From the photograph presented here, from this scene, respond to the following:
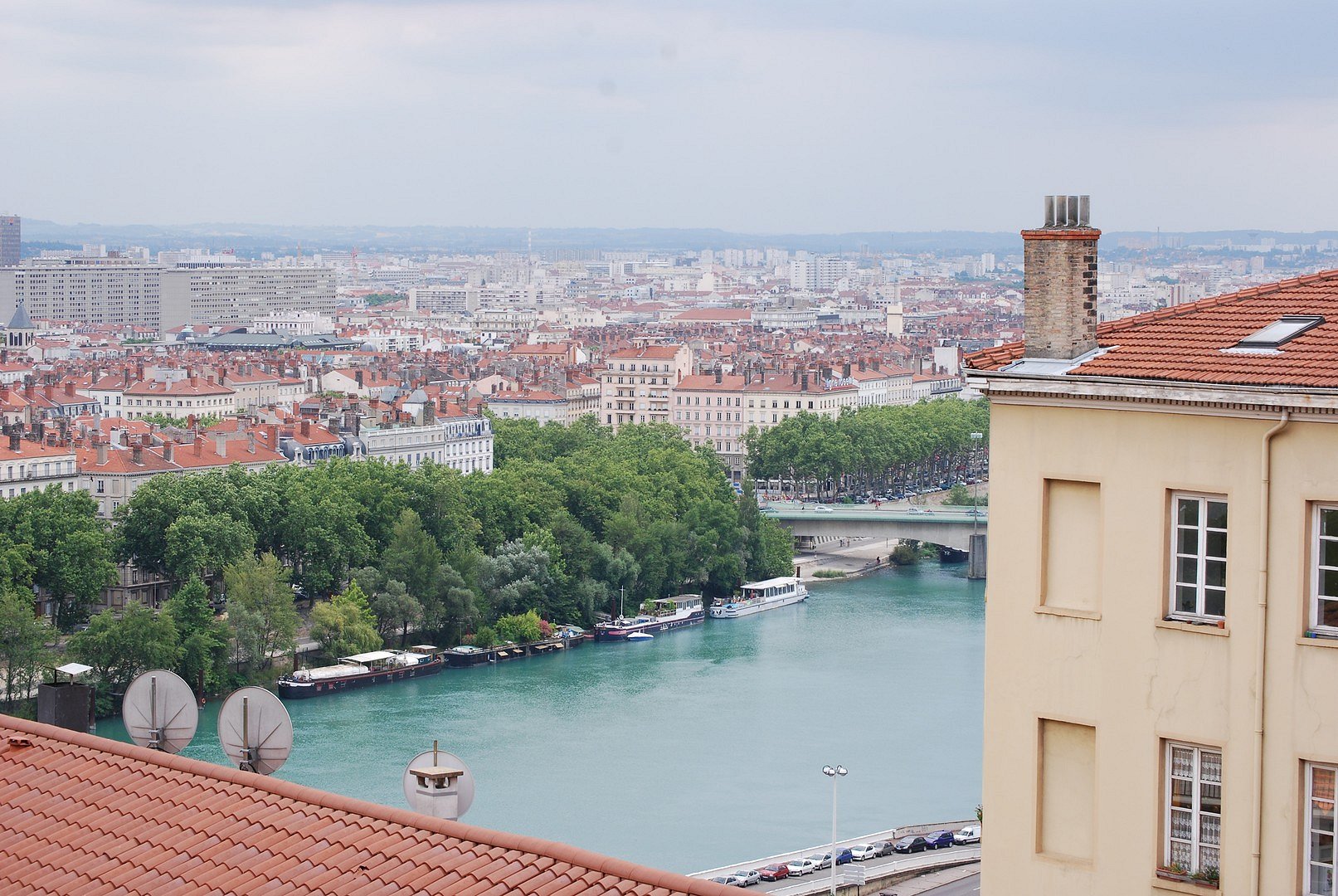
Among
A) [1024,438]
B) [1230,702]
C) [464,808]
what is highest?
[1024,438]

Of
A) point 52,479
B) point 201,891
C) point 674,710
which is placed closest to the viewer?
point 201,891

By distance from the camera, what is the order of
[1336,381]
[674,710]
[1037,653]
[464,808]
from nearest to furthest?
[1336,381], [1037,653], [464,808], [674,710]

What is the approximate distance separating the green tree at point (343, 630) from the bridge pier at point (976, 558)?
422 inches

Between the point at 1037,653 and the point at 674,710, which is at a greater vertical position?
the point at 1037,653

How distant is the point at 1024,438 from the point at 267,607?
19.1 meters

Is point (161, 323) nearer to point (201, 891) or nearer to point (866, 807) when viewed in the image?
point (866, 807)

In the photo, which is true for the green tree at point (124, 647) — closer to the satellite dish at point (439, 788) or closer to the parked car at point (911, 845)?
the parked car at point (911, 845)

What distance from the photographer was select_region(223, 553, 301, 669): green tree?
2314 centimetres

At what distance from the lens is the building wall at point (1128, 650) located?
4863 mm

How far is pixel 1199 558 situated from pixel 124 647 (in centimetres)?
1784

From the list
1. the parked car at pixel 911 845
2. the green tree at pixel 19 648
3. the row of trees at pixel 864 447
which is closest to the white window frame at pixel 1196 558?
the parked car at pixel 911 845

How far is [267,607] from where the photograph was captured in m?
23.7

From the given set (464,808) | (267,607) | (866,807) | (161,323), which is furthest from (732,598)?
(161,323)

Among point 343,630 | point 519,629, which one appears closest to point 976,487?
point 519,629
